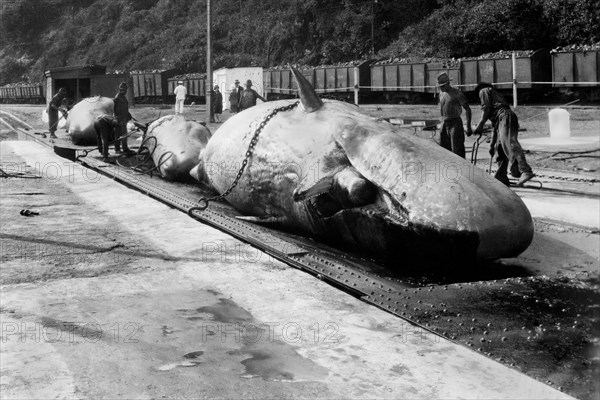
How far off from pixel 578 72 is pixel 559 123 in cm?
855

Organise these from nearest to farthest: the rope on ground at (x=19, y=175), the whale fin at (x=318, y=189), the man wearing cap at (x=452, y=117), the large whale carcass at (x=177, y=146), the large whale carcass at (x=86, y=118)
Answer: the whale fin at (x=318, y=189), the large whale carcass at (x=177, y=146), the man wearing cap at (x=452, y=117), the rope on ground at (x=19, y=175), the large whale carcass at (x=86, y=118)

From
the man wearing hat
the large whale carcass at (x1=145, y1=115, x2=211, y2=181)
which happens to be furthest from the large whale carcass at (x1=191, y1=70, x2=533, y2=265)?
the man wearing hat

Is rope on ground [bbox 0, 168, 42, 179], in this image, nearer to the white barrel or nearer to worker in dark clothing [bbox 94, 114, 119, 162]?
worker in dark clothing [bbox 94, 114, 119, 162]

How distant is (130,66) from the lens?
65.4 metres

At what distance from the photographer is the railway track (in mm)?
3676

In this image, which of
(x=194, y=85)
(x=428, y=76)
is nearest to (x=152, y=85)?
(x=194, y=85)

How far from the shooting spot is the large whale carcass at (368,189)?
202 inches

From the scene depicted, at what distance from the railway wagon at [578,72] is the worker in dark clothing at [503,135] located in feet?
48.4

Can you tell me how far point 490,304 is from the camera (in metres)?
4.58

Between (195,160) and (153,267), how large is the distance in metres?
4.94

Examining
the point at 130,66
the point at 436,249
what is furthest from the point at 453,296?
the point at 130,66

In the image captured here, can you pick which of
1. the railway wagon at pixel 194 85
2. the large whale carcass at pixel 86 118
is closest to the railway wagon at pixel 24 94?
the railway wagon at pixel 194 85

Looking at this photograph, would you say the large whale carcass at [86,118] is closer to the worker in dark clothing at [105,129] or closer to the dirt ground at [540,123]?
the dirt ground at [540,123]

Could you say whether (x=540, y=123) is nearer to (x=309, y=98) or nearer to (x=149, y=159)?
(x=149, y=159)
